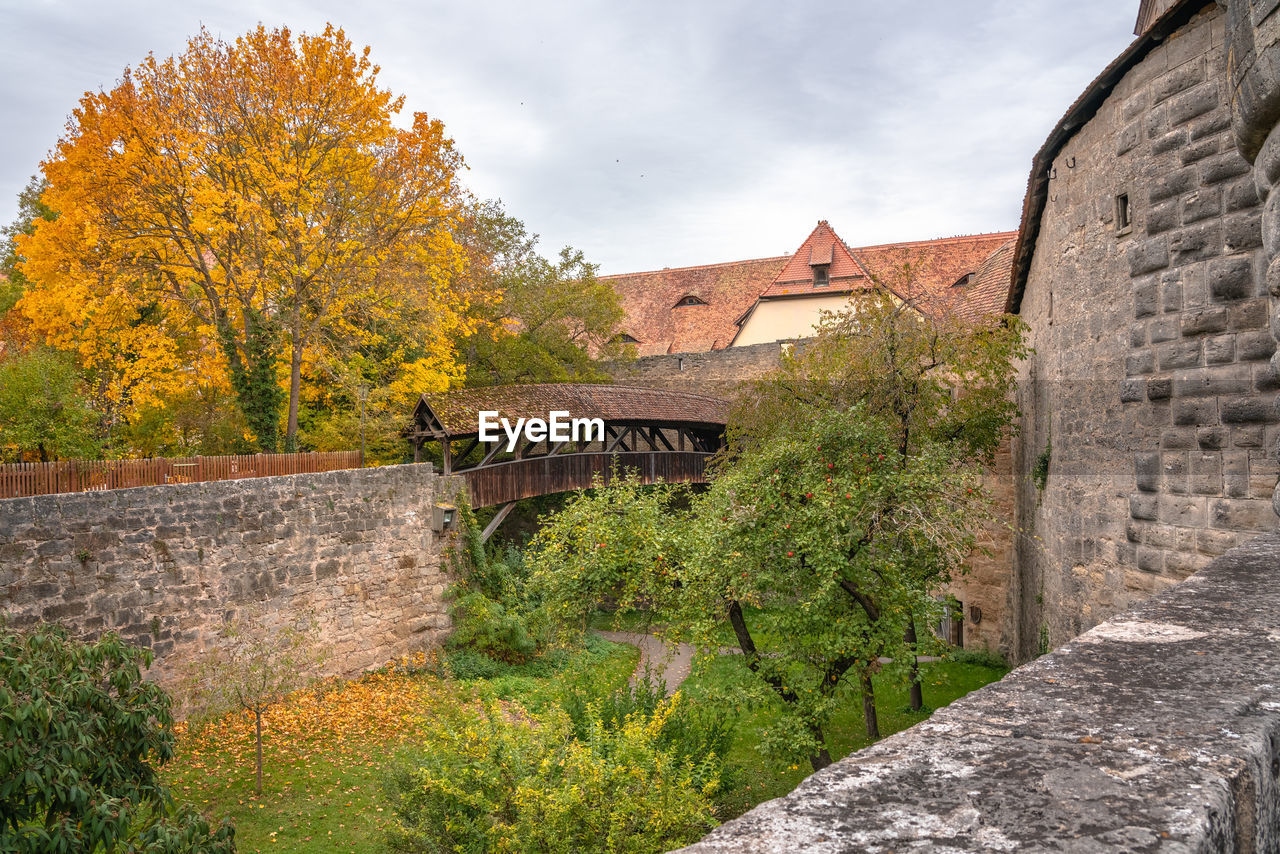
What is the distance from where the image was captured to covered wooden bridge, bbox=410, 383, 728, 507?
1545cm

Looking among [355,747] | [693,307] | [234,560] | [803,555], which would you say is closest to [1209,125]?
[803,555]

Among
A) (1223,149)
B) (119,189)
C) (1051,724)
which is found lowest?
(1051,724)

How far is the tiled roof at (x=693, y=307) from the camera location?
32.5 m

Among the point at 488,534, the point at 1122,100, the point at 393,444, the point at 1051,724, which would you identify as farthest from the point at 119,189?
the point at 1051,724

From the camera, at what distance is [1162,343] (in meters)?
5.21

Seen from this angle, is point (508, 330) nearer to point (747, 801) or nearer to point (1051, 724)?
point (747, 801)

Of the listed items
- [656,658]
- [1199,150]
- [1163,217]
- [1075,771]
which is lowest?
[656,658]

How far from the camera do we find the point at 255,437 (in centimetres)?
1597

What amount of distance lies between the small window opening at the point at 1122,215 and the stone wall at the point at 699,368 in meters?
19.7

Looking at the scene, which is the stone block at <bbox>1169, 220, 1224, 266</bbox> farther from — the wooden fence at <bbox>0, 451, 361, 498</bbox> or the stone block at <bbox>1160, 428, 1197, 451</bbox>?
the wooden fence at <bbox>0, 451, 361, 498</bbox>

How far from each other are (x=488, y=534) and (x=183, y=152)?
27.8 ft

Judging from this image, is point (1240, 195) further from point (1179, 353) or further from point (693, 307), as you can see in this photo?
point (693, 307)

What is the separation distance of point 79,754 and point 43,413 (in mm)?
10507

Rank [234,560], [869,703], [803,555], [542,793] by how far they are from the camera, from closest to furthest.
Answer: [542,793]
[803,555]
[869,703]
[234,560]
